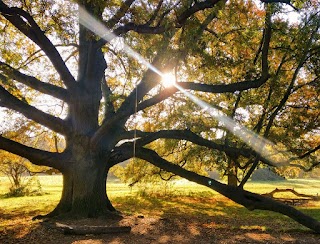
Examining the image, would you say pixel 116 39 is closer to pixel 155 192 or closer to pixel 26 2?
pixel 26 2

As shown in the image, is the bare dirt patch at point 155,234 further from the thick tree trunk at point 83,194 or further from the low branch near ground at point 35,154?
the low branch near ground at point 35,154

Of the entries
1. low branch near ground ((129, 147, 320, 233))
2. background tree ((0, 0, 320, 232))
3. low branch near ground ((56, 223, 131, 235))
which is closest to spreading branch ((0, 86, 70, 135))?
background tree ((0, 0, 320, 232))

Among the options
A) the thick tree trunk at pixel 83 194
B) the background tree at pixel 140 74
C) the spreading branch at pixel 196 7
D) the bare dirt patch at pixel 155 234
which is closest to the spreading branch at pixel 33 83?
the background tree at pixel 140 74

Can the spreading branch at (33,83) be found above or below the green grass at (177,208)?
above

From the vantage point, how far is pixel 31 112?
1266cm

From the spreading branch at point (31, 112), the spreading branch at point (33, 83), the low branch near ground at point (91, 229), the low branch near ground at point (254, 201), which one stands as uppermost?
the spreading branch at point (33, 83)

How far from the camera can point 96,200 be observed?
13.2 meters

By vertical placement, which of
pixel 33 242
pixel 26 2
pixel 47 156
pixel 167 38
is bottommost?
pixel 33 242

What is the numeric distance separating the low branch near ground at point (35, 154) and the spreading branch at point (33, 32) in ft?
10.1

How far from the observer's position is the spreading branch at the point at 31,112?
11938 millimetres

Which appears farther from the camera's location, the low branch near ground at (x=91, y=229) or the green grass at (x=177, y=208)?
the green grass at (x=177, y=208)

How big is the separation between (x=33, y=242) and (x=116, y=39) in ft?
22.5

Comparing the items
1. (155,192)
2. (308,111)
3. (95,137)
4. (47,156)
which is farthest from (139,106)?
(155,192)

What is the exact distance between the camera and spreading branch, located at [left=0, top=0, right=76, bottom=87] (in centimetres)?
1118
